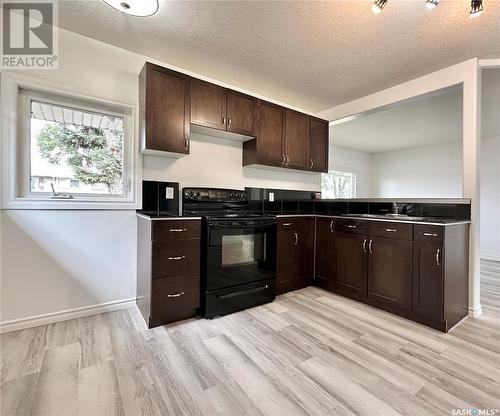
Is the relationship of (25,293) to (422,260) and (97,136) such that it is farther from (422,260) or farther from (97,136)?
(422,260)

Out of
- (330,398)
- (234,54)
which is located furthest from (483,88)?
(330,398)

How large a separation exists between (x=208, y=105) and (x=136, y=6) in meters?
0.92

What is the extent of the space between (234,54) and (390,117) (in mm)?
3048

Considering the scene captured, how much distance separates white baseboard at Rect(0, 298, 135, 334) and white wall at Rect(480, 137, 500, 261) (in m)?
6.51

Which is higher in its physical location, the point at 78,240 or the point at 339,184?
the point at 339,184

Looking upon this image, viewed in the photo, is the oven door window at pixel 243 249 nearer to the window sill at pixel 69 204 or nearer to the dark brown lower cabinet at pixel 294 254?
the dark brown lower cabinet at pixel 294 254

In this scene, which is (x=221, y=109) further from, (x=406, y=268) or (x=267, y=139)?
(x=406, y=268)

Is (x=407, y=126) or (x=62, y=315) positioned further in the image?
(x=407, y=126)

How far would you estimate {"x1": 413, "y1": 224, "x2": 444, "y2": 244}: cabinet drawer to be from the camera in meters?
1.99

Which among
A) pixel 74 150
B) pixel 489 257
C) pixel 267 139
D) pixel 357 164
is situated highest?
pixel 357 164

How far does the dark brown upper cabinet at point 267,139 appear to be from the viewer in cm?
284

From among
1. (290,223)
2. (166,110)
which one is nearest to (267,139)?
(290,223)

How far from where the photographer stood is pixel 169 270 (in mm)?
2014

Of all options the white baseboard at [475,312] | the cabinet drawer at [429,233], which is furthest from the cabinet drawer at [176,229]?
the white baseboard at [475,312]
